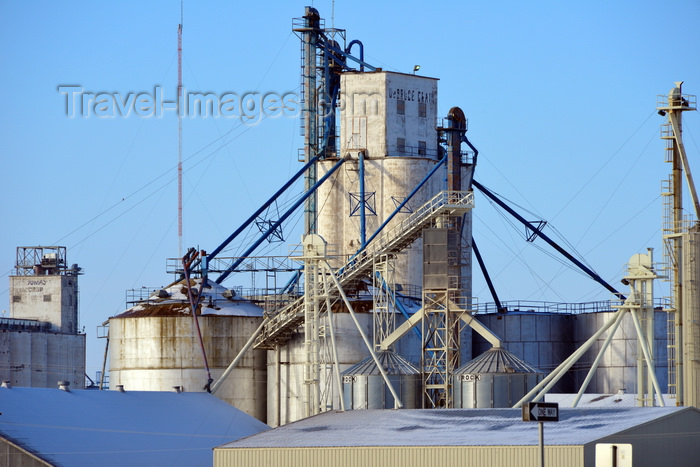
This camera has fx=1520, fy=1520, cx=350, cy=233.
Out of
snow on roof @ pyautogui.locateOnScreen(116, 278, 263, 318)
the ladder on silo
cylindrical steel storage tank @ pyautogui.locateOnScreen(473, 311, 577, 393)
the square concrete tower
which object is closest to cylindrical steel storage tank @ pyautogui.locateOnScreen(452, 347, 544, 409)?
the ladder on silo

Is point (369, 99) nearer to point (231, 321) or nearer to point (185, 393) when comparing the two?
point (231, 321)

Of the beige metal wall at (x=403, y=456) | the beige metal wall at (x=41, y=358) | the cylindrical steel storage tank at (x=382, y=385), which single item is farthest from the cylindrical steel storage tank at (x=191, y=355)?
the beige metal wall at (x=41, y=358)

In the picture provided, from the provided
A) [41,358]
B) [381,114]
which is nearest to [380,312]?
[381,114]

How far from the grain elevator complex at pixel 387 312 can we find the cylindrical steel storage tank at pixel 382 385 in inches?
2.7

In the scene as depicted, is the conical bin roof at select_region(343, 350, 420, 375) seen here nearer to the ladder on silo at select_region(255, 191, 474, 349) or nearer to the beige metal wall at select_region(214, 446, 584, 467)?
the ladder on silo at select_region(255, 191, 474, 349)

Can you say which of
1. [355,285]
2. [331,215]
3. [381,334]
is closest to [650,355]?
[381,334]

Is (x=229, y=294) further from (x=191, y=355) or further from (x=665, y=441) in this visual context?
(x=665, y=441)

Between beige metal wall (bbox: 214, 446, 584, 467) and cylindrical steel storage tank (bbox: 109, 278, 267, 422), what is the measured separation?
24.2 metres

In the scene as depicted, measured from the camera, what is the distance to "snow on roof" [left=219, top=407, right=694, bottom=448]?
45.1 meters

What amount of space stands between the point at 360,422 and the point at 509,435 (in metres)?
7.30

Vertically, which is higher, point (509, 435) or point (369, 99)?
point (369, 99)

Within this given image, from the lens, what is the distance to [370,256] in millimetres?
67188

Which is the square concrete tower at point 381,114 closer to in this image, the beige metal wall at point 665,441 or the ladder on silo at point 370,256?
the ladder on silo at point 370,256

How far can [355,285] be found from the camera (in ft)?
230
